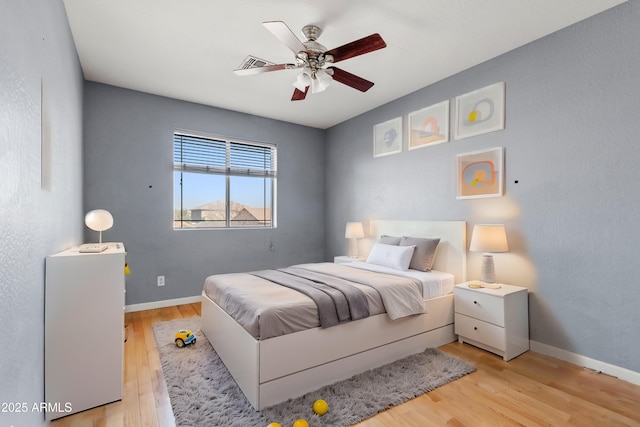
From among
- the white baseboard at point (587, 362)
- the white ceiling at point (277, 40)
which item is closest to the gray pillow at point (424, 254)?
the white baseboard at point (587, 362)

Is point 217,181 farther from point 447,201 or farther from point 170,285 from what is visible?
point 447,201

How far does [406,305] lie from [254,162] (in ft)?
10.7

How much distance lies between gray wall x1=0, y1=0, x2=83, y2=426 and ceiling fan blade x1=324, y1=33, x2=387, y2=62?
1711 mm

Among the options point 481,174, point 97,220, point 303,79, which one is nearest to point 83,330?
point 97,220

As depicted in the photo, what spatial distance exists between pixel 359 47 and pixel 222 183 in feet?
9.94

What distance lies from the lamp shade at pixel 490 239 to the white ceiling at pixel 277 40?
5.49 ft

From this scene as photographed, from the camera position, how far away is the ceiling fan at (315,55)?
80.7 inches

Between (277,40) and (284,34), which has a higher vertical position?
(277,40)

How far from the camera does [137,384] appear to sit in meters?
2.16

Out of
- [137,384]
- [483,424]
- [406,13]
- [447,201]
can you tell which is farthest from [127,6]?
[483,424]

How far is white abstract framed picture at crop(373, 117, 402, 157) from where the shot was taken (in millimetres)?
4023

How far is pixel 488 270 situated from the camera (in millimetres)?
2797

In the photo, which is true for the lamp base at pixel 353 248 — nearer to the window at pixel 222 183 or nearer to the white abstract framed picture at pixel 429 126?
the window at pixel 222 183

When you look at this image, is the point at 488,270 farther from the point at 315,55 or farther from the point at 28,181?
the point at 28,181
